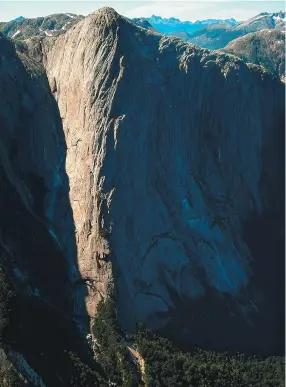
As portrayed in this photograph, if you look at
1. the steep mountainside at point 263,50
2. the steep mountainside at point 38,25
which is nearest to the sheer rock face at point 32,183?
the steep mountainside at point 263,50

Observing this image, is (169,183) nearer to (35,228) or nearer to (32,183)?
(32,183)

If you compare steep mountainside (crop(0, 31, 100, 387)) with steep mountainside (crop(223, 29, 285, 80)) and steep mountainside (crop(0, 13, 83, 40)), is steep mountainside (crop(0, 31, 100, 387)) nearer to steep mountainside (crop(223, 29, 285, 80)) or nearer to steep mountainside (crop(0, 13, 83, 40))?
steep mountainside (crop(223, 29, 285, 80))

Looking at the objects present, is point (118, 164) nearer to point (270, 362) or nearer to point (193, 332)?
point (193, 332)

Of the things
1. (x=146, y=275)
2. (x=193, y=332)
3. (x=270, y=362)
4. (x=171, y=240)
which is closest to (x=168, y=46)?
(x=171, y=240)

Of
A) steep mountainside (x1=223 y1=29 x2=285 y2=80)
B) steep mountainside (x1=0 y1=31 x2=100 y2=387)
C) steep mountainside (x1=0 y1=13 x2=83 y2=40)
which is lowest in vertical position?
steep mountainside (x1=0 y1=31 x2=100 y2=387)

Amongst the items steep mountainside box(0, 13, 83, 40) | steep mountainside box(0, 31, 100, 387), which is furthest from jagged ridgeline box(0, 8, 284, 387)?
steep mountainside box(0, 13, 83, 40)

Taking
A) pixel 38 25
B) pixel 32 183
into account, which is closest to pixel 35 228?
pixel 32 183
